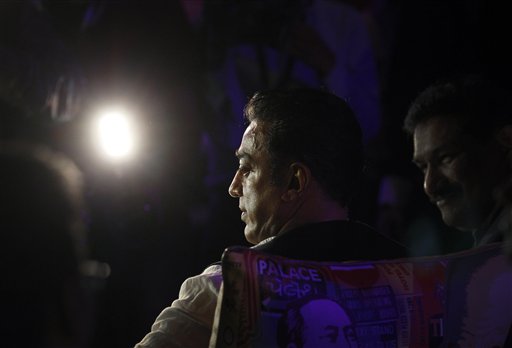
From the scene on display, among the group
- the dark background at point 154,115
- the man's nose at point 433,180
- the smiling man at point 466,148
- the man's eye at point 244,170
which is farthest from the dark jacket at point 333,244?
the man's nose at point 433,180

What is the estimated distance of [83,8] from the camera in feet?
12.9

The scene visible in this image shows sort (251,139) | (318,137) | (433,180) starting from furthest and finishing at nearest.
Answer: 1. (433,180)
2. (251,139)
3. (318,137)

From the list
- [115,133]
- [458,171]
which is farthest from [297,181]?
[115,133]

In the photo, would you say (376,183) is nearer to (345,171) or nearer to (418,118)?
(418,118)

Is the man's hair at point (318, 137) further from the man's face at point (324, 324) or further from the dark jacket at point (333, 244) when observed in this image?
the man's face at point (324, 324)

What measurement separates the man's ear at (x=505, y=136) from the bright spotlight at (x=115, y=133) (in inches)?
79.6

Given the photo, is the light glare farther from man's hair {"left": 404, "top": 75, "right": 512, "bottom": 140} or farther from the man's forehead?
the man's forehead

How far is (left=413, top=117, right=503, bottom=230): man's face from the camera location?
9.16ft

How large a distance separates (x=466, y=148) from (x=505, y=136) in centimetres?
16

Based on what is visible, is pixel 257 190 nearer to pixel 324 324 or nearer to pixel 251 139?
pixel 251 139

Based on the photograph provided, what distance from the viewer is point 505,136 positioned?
2.82 meters

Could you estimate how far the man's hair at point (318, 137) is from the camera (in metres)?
2.00

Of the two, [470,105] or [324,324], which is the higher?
[470,105]

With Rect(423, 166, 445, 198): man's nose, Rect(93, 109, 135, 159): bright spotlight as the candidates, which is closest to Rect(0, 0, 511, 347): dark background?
Rect(93, 109, 135, 159): bright spotlight
